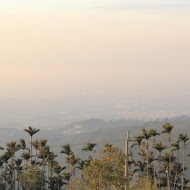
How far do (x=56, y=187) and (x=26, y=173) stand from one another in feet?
92.5

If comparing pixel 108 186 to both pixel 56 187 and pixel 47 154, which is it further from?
pixel 56 187

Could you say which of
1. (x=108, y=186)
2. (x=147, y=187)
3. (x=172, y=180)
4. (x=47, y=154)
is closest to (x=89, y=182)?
(x=108, y=186)

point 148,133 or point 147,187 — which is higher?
point 148,133

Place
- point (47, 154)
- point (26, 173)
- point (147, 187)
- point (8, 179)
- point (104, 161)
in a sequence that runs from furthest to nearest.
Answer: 1. point (8, 179)
2. point (47, 154)
3. point (26, 173)
4. point (147, 187)
5. point (104, 161)

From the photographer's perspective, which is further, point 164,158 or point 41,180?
point 164,158

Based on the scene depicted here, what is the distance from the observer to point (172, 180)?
459 ft

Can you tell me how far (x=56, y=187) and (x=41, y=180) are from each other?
21848mm

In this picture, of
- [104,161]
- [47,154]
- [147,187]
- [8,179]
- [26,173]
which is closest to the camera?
[104,161]

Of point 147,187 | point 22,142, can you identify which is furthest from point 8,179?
point 147,187

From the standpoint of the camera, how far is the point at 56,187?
143 meters

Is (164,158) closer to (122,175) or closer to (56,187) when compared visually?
(56,187)

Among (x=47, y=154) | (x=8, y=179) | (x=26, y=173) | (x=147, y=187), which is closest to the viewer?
(x=147, y=187)

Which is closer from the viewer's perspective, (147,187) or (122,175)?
(122,175)

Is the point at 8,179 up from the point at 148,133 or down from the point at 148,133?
down
